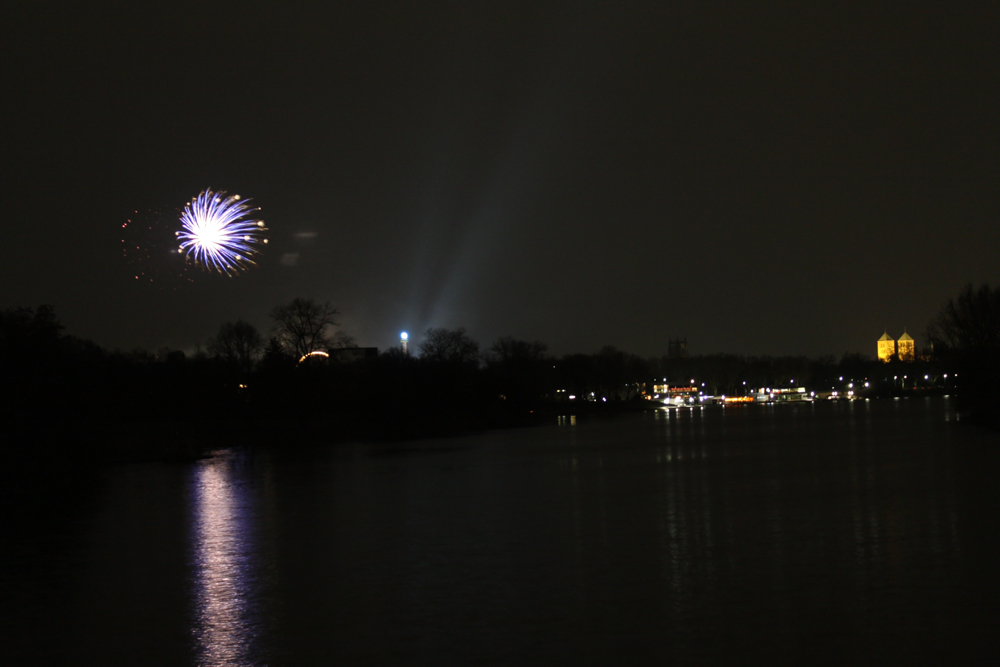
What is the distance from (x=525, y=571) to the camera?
45.2 ft

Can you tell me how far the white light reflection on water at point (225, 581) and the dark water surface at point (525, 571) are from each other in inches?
2.1

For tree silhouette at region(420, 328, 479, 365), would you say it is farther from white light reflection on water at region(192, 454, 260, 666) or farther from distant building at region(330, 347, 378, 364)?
white light reflection on water at region(192, 454, 260, 666)

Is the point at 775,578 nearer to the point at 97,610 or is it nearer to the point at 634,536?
the point at 634,536

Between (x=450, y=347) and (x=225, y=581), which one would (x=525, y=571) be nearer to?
(x=225, y=581)

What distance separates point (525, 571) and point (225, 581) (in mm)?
4581

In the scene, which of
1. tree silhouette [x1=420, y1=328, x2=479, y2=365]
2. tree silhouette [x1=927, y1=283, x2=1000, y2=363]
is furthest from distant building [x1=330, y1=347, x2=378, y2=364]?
tree silhouette [x1=927, y1=283, x2=1000, y2=363]

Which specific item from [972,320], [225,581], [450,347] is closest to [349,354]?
[450,347]

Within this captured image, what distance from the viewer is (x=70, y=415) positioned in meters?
35.3

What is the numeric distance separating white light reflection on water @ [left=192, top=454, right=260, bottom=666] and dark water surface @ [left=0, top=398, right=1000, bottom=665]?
2.1 inches

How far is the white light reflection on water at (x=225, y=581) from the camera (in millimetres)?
10039

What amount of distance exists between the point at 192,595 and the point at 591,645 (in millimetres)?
6250

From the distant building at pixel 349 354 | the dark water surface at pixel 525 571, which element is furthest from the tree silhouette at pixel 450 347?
the dark water surface at pixel 525 571

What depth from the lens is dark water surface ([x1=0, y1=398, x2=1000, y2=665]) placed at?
32.2 ft

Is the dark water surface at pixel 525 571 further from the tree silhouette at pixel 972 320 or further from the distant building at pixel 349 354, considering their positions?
the distant building at pixel 349 354
